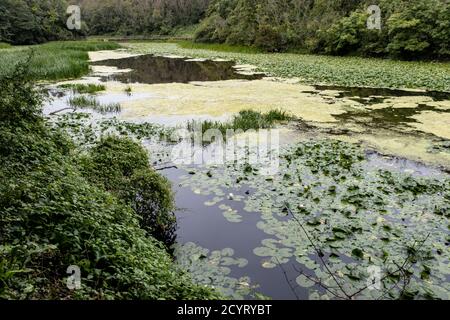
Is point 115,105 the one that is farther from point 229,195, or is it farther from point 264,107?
point 229,195

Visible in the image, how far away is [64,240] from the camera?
11.8ft

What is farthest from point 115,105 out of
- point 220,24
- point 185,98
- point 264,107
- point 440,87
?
point 220,24

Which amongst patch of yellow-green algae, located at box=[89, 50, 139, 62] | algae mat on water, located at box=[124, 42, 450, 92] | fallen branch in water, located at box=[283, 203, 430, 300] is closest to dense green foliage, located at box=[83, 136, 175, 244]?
fallen branch in water, located at box=[283, 203, 430, 300]

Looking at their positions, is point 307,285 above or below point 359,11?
below

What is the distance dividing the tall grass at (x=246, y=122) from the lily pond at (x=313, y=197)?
0.32m

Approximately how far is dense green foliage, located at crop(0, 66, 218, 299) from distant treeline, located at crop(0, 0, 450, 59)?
9.34 meters

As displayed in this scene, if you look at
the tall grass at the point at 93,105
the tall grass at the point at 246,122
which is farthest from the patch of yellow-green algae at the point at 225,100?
the tall grass at the point at 246,122

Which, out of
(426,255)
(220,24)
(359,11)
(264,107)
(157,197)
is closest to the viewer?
(426,255)

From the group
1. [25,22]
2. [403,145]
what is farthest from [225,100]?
[25,22]

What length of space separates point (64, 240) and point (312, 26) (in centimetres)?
3481

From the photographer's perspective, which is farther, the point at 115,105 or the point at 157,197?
the point at 115,105

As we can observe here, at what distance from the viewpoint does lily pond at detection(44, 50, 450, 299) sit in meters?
4.38

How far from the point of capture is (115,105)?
1312 centimetres
